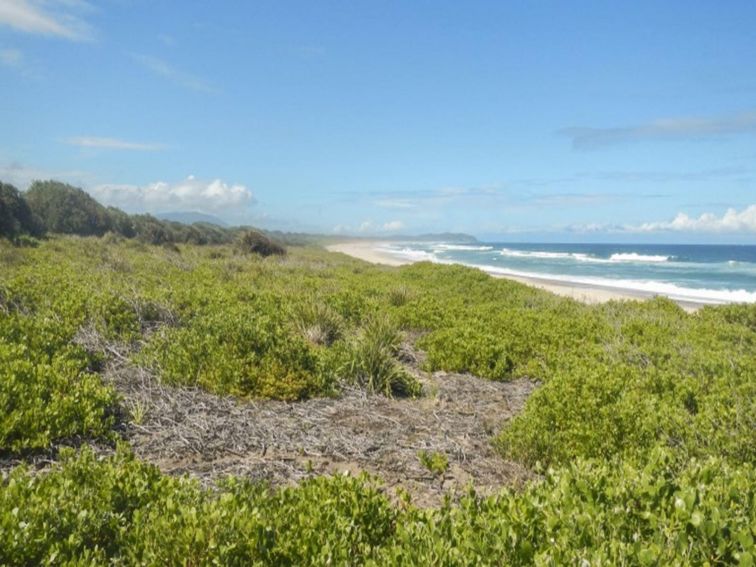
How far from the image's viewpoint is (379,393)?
7.96 metres

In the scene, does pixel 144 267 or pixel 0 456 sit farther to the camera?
pixel 144 267

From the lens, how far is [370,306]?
44.4 ft

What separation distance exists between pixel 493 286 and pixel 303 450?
50.0 ft

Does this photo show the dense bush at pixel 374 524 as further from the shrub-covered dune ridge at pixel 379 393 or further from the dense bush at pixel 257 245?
the dense bush at pixel 257 245

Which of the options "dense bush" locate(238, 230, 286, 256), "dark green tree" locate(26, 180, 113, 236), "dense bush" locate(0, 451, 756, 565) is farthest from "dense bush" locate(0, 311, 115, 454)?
"dark green tree" locate(26, 180, 113, 236)

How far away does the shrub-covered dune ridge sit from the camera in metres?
3.36

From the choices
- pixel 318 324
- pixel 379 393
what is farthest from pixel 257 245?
pixel 379 393

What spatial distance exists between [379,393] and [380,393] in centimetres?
1

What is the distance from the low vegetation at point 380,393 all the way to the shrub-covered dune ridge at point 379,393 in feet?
0.07

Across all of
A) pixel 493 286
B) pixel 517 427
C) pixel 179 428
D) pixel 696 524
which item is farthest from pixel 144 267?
pixel 696 524

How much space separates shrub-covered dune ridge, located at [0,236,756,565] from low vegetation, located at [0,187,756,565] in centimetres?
2

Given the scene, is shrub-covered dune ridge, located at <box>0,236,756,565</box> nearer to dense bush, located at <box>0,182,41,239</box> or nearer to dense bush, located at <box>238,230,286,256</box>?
dense bush, located at <box>0,182,41,239</box>

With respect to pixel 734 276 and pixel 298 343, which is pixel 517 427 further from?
pixel 734 276

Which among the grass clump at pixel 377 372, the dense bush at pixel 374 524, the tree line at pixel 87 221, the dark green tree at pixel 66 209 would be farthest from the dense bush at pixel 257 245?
the dense bush at pixel 374 524
